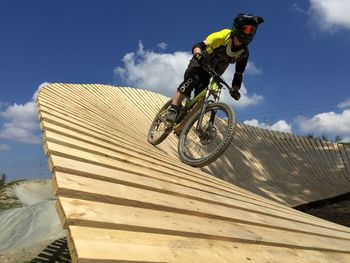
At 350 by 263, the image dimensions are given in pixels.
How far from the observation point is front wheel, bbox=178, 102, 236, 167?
6672 millimetres

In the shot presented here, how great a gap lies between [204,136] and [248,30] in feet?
5.75

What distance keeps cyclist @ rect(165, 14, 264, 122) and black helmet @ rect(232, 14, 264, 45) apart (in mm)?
51

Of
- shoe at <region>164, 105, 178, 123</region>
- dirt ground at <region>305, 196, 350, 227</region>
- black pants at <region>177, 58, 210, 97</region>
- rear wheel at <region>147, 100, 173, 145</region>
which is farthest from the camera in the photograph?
dirt ground at <region>305, 196, 350, 227</region>

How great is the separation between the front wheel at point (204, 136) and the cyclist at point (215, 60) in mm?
350

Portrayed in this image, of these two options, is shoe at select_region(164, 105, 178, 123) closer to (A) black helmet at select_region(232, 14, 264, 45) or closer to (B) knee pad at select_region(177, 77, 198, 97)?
(B) knee pad at select_region(177, 77, 198, 97)

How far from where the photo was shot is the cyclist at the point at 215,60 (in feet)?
23.1

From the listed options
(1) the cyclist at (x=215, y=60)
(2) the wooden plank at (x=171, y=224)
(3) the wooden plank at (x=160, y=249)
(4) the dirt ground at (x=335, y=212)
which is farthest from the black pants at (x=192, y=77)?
(4) the dirt ground at (x=335, y=212)

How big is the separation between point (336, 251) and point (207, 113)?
405cm

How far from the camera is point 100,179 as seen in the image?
2.94 m

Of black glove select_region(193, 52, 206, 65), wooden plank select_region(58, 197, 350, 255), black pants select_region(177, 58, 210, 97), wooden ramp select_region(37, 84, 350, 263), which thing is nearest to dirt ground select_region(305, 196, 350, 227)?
black pants select_region(177, 58, 210, 97)

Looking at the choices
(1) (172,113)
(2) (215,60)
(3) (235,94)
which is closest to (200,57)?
(2) (215,60)

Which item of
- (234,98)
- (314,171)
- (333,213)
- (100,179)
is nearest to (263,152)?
(314,171)

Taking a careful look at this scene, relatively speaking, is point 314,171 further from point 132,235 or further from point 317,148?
point 132,235

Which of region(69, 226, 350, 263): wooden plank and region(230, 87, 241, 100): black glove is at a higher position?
region(230, 87, 241, 100): black glove
